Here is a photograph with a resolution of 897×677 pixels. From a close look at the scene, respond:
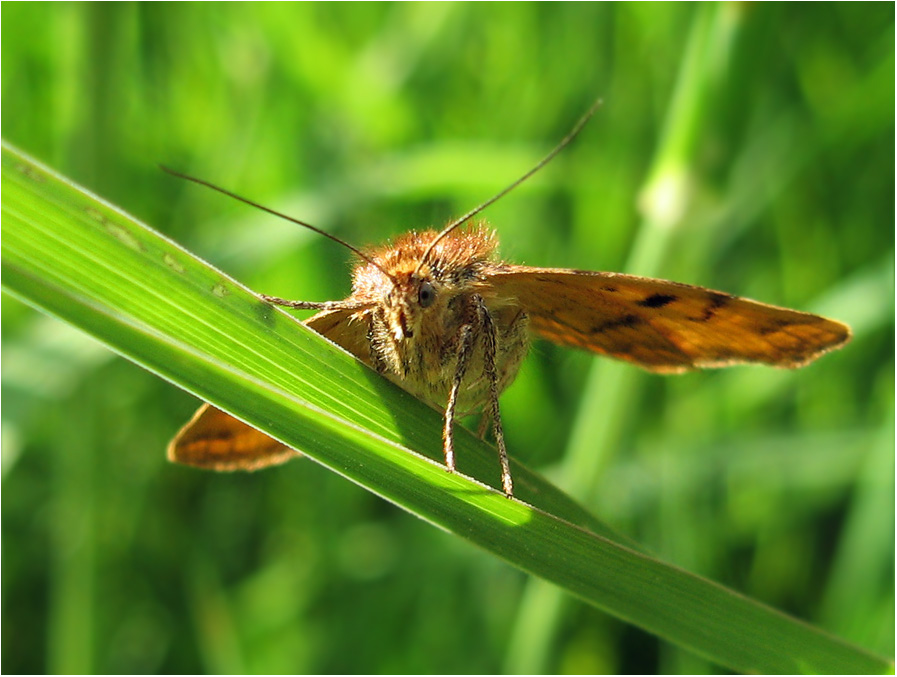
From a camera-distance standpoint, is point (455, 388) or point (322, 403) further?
point (455, 388)

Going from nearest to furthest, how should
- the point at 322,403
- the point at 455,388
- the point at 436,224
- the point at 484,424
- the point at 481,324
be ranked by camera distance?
the point at 322,403 < the point at 455,388 < the point at 481,324 < the point at 484,424 < the point at 436,224

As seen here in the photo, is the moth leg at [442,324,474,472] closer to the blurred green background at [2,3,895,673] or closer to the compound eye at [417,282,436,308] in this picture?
the compound eye at [417,282,436,308]

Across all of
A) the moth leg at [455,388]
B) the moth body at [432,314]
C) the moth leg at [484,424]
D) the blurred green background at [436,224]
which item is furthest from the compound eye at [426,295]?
the blurred green background at [436,224]

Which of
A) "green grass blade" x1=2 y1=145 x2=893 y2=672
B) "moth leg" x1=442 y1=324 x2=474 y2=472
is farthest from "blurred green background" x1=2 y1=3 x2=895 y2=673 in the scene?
"green grass blade" x1=2 y1=145 x2=893 y2=672

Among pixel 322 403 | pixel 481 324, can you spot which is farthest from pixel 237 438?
pixel 481 324

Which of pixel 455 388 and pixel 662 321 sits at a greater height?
pixel 662 321

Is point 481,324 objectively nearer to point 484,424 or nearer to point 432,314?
point 432,314

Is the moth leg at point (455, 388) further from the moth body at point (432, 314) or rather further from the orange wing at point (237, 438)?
the orange wing at point (237, 438)
